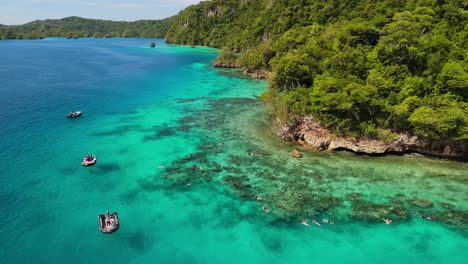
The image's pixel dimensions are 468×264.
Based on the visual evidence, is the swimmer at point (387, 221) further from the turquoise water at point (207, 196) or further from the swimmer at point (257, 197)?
the swimmer at point (257, 197)

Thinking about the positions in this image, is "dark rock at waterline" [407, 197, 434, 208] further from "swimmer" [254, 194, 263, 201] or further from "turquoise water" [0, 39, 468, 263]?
"swimmer" [254, 194, 263, 201]

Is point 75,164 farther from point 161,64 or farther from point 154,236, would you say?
point 161,64

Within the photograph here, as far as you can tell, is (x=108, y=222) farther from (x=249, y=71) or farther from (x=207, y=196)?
(x=249, y=71)

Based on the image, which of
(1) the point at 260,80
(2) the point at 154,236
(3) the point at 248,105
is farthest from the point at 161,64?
(2) the point at 154,236

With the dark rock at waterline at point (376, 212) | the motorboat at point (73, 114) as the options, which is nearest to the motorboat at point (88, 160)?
the motorboat at point (73, 114)

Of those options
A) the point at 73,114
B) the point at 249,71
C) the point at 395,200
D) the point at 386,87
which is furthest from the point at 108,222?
the point at 249,71

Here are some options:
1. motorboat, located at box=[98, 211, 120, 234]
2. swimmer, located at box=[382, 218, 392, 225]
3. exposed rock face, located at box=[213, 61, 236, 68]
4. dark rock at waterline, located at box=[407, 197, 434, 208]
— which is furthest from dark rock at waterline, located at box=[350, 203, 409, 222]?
exposed rock face, located at box=[213, 61, 236, 68]

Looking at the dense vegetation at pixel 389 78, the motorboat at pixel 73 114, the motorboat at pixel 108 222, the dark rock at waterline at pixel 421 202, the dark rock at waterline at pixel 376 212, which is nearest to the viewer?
the motorboat at pixel 108 222

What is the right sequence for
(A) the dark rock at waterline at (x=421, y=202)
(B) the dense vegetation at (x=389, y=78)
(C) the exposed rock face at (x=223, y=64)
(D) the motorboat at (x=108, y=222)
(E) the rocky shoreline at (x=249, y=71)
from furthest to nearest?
(C) the exposed rock face at (x=223, y=64), (E) the rocky shoreline at (x=249, y=71), (B) the dense vegetation at (x=389, y=78), (A) the dark rock at waterline at (x=421, y=202), (D) the motorboat at (x=108, y=222)
